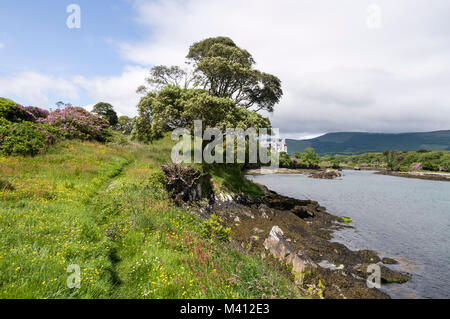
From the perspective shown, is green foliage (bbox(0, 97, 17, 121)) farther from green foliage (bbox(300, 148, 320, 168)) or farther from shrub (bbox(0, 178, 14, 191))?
green foliage (bbox(300, 148, 320, 168))

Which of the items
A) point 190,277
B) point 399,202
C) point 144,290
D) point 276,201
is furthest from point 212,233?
point 399,202

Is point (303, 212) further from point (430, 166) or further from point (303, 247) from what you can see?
point (430, 166)

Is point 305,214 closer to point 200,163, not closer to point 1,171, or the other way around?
point 200,163

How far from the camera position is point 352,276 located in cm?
1189

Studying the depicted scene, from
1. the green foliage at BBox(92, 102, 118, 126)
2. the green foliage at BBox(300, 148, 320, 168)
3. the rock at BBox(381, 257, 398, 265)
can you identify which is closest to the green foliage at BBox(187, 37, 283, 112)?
the rock at BBox(381, 257, 398, 265)

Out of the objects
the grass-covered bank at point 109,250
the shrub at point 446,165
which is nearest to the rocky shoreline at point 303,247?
the grass-covered bank at point 109,250

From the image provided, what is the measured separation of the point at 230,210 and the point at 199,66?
17.9 metres

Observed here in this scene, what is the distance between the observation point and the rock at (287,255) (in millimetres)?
10891

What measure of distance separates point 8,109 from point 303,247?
104 feet

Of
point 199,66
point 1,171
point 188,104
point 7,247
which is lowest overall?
point 7,247

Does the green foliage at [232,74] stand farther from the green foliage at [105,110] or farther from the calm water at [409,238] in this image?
the green foliage at [105,110]

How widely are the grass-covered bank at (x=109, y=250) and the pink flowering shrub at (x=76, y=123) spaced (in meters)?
15.8

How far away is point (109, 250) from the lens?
7.33 metres

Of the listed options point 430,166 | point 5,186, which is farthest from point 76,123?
point 430,166
